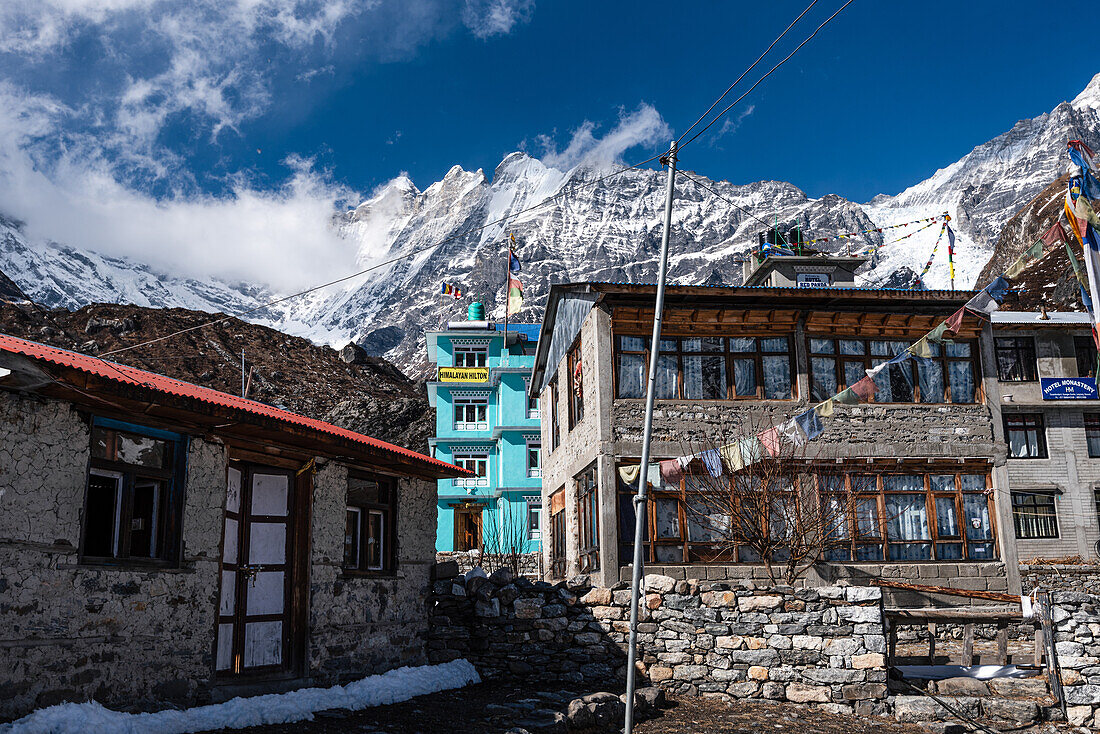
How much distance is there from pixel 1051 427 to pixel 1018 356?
2436 mm

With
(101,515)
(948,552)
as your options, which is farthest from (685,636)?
(101,515)

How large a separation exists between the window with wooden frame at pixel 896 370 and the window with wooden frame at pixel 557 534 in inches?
280

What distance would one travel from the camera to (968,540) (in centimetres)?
1756

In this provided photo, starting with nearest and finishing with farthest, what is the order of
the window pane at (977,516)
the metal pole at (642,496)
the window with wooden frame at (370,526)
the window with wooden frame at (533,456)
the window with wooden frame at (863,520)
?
the metal pole at (642,496), the window with wooden frame at (370,526), the window with wooden frame at (863,520), the window pane at (977,516), the window with wooden frame at (533,456)

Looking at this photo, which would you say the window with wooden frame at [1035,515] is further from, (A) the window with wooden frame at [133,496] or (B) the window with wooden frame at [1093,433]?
(A) the window with wooden frame at [133,496]

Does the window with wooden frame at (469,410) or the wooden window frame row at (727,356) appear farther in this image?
the window with wooden frame at (469,410)

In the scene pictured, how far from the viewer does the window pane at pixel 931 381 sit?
60.1ft

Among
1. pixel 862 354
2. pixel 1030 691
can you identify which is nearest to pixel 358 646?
pixel 1030 691

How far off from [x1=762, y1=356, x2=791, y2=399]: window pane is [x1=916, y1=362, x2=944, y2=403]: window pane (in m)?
2.92

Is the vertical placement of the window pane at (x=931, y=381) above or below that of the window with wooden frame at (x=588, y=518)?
above

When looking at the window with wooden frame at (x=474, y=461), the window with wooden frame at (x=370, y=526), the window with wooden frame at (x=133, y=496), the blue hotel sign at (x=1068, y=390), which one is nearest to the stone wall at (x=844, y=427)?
the window with wooden frame at (x=370, y=526)

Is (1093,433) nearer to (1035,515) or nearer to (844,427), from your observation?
(1035,515)

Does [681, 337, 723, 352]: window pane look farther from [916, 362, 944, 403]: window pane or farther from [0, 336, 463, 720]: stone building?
[0, 336, 463, 720]: stone building

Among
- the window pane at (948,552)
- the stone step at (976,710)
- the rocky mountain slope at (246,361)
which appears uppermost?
the rocky mountain slope at (246,361)
